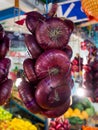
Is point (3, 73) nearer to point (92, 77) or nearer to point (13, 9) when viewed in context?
point (92, 77)

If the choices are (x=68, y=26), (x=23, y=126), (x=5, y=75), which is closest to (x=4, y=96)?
(x=5, y=75)

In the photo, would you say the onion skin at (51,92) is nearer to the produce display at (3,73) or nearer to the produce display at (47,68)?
the produce display at (47,68)

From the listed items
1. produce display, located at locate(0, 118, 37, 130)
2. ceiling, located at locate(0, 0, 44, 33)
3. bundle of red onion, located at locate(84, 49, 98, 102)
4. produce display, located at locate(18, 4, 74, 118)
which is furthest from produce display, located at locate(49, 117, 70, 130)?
produce display, located at locate(18, 4, 74, 118)

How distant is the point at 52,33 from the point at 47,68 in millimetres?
189

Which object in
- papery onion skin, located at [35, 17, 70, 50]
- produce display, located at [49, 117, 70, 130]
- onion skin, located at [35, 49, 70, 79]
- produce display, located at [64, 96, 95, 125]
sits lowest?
produce display, located at [64, 96, 95, 125]

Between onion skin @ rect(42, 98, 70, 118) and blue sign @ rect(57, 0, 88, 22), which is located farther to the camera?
blue sign @ rect(57, 0, 88, 22)

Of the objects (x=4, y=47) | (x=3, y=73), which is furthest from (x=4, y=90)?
(x=4, y=47)

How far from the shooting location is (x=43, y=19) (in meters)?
1.53

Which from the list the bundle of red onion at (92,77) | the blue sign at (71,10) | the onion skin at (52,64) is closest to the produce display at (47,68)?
the onion skin at (52,64)

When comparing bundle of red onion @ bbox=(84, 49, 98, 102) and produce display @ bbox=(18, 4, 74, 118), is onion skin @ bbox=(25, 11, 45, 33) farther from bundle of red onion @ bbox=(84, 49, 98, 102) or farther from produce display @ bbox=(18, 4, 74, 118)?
bundle of red onion @ bbox=(84, 49, 98, 102)

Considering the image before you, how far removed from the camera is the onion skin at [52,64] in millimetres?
1371

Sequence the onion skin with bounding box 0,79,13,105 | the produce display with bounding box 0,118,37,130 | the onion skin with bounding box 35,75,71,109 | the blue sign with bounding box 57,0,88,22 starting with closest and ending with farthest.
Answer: the onion skin with bounding box 35,75,71,109
the onion skin with bounding box 0,79,13,105
the blue sign with bounding box 57,0,88,22
the produce display with bounding box 0,118,37,130

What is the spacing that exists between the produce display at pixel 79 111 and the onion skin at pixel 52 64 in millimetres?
2955

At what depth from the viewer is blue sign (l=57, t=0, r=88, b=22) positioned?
312cm
